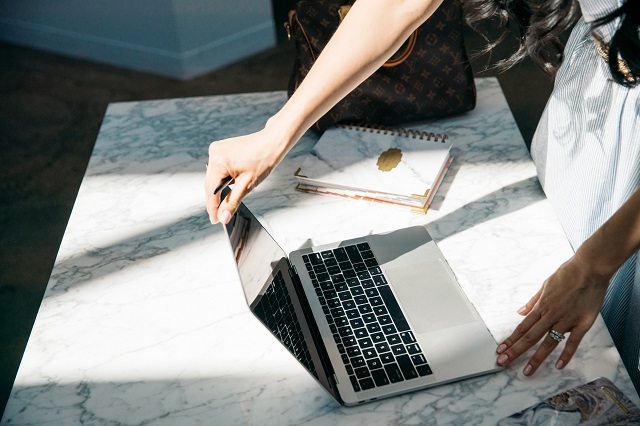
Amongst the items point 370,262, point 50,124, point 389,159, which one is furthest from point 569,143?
point 50,124

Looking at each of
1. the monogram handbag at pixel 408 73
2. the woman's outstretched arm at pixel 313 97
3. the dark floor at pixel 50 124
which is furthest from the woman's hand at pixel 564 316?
the dark floor at pixel 50 124

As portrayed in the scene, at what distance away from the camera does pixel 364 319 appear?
3.82 ft

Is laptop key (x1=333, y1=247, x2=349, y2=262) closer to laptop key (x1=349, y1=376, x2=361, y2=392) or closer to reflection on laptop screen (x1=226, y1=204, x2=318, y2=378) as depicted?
reflection on laptop screen (x1=226, y1=204, x2=318, y2=378)

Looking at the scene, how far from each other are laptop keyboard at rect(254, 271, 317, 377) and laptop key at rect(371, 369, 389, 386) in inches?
3.5

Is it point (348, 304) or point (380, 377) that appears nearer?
point (380, 377)

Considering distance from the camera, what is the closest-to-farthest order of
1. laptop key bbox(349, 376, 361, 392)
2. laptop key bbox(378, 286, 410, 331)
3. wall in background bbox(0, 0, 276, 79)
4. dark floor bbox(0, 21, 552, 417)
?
laptop key bbox(349, 376, 361, 392) → laptop key bbox(378, 286, 410, 331) → dark floor bbox(0, 21, 552, 417) → wall in background bbox(0, 0, 276, 79)

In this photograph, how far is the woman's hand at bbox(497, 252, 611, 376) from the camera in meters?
1.07

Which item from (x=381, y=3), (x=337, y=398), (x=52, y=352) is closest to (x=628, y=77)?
(x=381, y=3)

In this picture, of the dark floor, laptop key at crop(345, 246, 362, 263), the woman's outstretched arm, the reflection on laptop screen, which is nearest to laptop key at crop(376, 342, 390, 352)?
the reflection on laptop screen

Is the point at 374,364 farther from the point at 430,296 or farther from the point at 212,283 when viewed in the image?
the point at 212,283

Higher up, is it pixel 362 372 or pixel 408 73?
pixel 408 73

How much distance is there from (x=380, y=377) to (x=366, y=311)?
14 cm

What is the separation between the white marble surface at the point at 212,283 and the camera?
105cm

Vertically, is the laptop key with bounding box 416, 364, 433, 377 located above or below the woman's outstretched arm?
below
